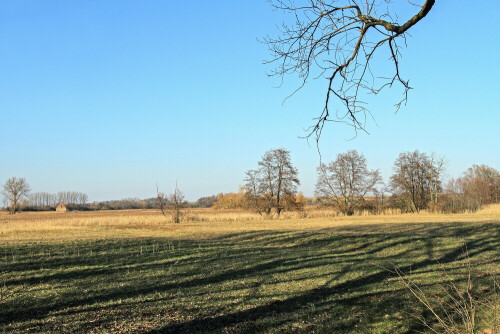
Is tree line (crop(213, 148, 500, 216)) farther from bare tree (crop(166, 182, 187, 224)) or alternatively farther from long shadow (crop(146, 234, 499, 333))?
long shadow (crop(146, 234, 499, 333))

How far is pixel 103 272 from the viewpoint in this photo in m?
10.4

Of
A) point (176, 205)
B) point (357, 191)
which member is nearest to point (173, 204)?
point (176, 205)

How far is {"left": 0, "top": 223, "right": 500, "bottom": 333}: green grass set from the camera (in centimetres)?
603

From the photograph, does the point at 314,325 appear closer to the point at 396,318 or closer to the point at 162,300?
the point at 396,318

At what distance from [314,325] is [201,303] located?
2.32 metres

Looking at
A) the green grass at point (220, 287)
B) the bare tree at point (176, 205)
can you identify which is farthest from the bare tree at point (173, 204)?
the green grass at point (220, 287)

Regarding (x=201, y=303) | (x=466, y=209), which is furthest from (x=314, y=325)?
(x=466, y=209)

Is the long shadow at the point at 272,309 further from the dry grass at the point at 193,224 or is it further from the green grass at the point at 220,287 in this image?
the dry grass at the point at 193,224

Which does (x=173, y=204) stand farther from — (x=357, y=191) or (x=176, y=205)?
(x=357, y=191)

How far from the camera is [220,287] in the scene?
28.0 feet

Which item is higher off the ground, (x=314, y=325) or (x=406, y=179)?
(x=406, y=179)

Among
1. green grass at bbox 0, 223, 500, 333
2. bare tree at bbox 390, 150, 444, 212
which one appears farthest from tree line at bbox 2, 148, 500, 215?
green grass at bbox 0, 223, 500, 333

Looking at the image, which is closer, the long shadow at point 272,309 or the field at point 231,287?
the long shadow at point 272,309

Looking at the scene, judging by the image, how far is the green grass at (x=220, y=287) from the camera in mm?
6027
